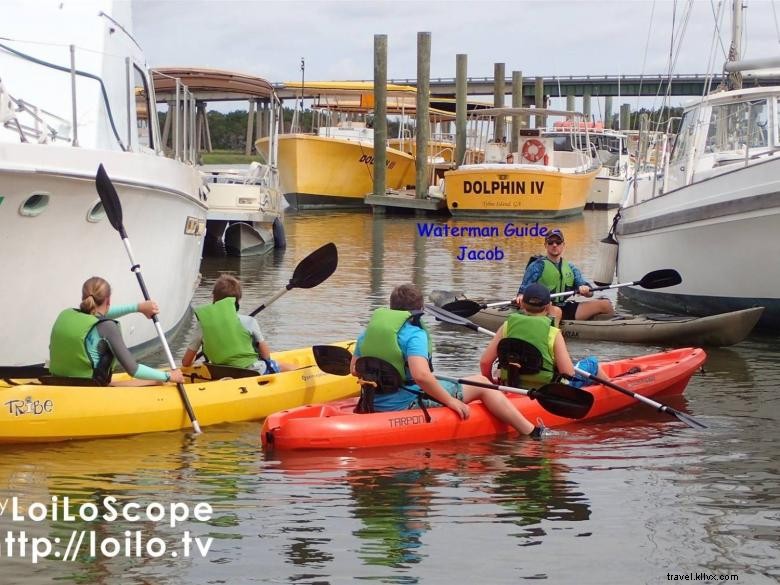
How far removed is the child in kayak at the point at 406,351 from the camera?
839 centimetres

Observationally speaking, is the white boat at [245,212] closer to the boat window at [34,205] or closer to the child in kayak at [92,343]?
the boat window at [34,205]

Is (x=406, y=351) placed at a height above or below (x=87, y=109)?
below

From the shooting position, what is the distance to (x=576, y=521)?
6891 millimetres

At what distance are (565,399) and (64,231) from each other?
4.16 meters

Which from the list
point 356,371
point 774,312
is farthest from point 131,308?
point 774,312

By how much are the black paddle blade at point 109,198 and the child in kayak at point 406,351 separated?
243 cm

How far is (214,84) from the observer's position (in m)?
18.9

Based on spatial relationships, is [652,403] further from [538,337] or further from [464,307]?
[464,307]

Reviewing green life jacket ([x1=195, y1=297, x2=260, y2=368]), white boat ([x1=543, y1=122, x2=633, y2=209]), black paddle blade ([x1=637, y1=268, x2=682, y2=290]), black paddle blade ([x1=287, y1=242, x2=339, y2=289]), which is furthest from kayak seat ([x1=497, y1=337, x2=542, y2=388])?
white boat ([x1=543, y1=122, x2=633, y2=209])

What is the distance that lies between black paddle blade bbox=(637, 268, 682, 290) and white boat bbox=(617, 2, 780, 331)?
0.55m

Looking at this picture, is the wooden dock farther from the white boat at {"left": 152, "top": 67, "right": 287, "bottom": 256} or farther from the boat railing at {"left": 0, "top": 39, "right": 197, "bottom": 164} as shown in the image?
the boat railing at {"left": 0, "top": 39, "right": 197, "bottom": 164}

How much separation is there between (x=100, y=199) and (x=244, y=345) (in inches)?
66.1

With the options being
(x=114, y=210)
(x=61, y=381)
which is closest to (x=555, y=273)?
(x=114, y=210)

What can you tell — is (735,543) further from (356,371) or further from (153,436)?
(153,436)
